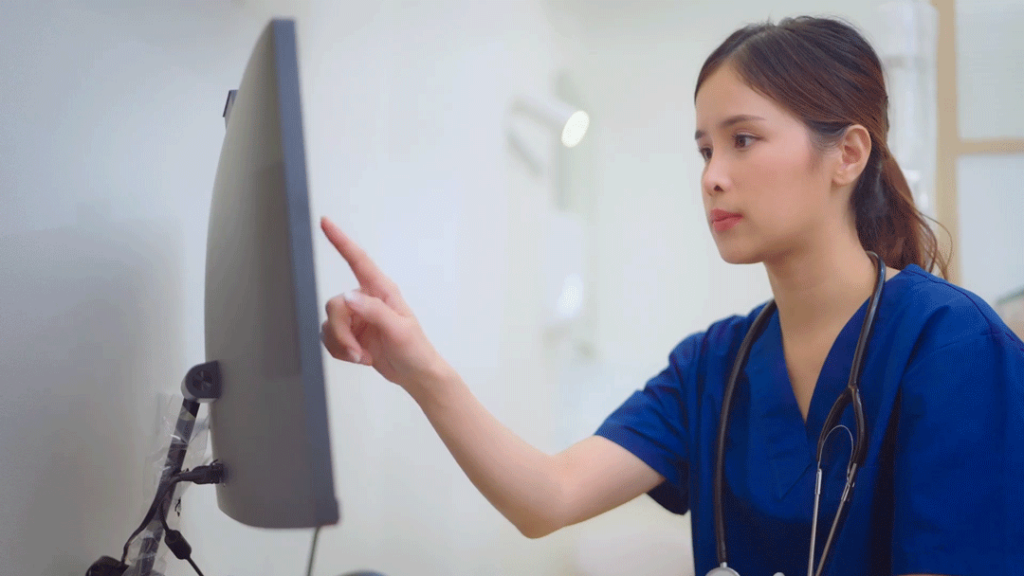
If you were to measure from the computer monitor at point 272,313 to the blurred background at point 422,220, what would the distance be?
0.26 meters

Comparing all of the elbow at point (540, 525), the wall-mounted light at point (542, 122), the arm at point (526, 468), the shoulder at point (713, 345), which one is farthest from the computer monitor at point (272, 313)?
the wall-mounted light at point (542, 122)

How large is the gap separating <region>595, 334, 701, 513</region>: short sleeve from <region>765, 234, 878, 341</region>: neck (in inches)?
6.2

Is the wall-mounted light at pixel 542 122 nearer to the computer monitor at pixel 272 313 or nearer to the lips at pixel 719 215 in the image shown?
the lips at pixel 719 215

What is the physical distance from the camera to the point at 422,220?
1.30 meters

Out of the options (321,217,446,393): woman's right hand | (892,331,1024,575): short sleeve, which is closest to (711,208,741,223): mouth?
(892,331,1024,575): short sleeve

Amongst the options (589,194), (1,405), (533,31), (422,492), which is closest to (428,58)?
(533,31)

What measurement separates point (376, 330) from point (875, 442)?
496 mm

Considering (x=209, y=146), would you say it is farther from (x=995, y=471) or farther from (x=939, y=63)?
(x=939, y=63)

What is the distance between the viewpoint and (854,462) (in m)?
0.69

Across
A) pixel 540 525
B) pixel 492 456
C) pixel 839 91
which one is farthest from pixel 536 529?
pixel 839 91

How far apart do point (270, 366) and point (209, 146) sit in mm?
500

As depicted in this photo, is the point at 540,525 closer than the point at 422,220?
Yes

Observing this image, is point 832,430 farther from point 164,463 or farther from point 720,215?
point 164,463

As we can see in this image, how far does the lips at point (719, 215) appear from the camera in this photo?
2.62 ft
